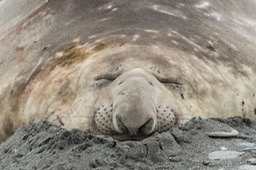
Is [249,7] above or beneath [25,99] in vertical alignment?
above

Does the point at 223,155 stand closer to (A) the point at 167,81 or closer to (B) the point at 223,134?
(B) the point at 223,134

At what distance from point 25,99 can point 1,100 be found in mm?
283

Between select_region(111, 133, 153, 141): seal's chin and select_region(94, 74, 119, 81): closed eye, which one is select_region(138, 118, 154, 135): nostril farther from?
select_region(94, 74, 119, 81): closed eye

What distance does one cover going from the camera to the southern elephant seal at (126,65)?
5457mm

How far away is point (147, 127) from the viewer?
5172 mm

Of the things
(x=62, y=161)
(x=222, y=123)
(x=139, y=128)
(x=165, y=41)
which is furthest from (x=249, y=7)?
(x=62, y=161)

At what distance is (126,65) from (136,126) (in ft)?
2.08

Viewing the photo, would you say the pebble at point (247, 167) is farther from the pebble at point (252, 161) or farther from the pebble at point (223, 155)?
the pebble at point (223, 155)

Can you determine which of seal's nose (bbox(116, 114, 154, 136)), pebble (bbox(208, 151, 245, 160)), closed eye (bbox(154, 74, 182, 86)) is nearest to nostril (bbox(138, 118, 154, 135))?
seal's nose (bbox(116, 114, 154, 136))

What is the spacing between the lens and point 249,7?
23.8 feet

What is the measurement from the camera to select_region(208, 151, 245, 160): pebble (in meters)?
4.85

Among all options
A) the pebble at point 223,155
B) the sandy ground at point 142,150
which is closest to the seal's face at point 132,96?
the sandy ground at point 142,150

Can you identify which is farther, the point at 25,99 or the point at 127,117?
the point at 25,99

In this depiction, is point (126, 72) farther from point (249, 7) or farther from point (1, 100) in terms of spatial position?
point (249, 7)
